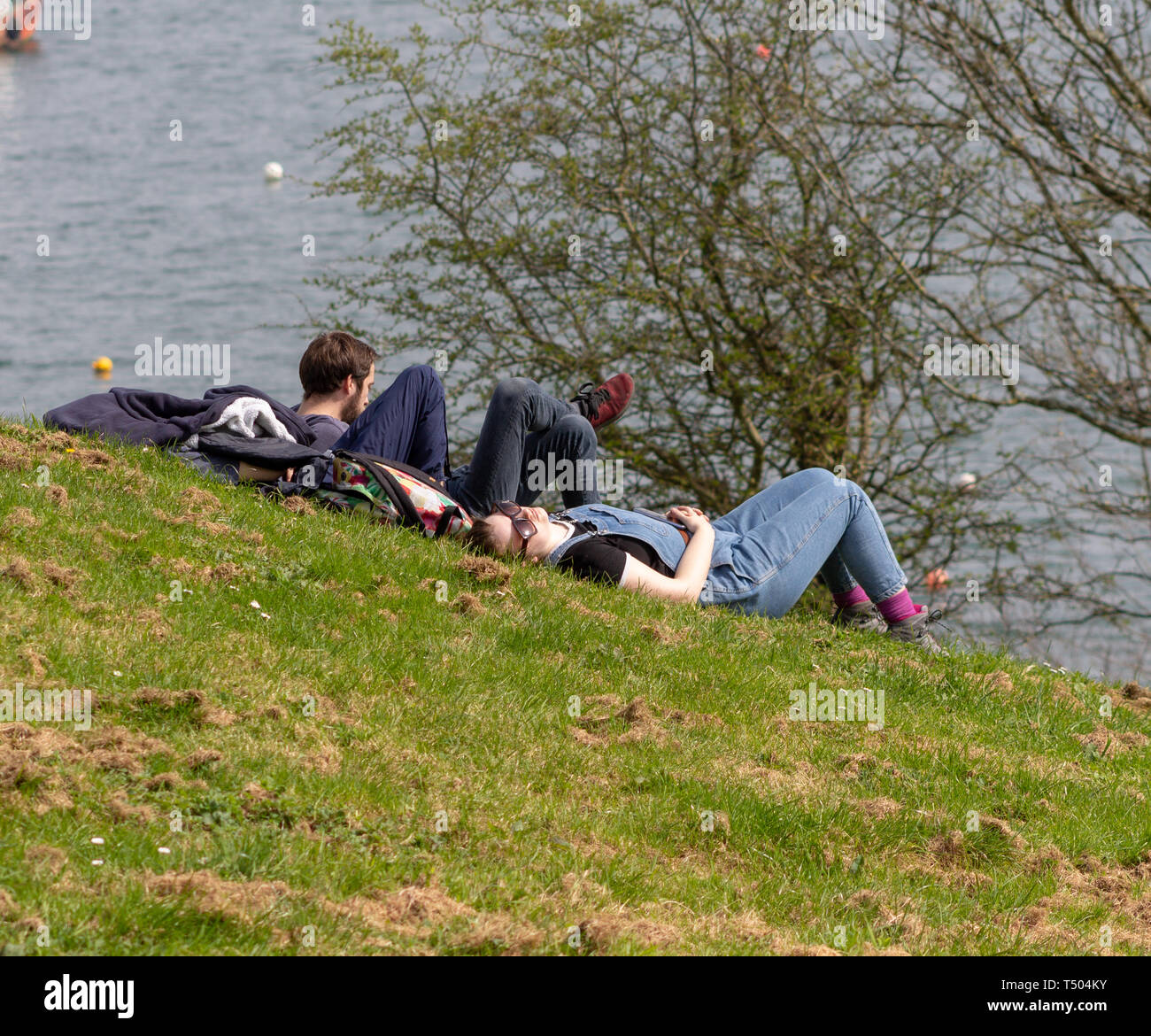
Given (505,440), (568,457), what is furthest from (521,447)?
(568,457)

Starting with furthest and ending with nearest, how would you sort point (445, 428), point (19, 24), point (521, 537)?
point (19, 24) < point (445, 428) < point (521, 537)

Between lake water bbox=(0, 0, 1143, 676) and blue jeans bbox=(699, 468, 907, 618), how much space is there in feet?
43.2

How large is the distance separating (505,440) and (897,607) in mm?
2018

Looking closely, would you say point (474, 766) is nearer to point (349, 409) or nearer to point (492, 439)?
point (492, 439)

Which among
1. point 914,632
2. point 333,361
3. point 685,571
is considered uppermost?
point 333,361

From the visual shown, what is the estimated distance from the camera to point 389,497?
245 inches

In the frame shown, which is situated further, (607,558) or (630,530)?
(630,530)

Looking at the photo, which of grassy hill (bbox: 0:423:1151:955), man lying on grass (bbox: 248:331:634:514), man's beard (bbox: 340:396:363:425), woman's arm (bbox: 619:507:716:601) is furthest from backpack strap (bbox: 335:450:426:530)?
man's beard (bbox: 340:396:363:425)

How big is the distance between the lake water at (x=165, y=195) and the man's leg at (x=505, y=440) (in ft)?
41.2

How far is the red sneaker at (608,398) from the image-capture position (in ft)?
23.5

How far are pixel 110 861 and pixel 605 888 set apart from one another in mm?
1268

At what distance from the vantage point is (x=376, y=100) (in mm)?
20766

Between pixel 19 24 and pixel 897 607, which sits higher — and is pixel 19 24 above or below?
above

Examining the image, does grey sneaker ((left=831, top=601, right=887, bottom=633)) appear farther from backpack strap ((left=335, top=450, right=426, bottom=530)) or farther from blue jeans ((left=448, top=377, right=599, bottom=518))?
backpack strap ((left=335, top=450, right=426, bottom=530))
